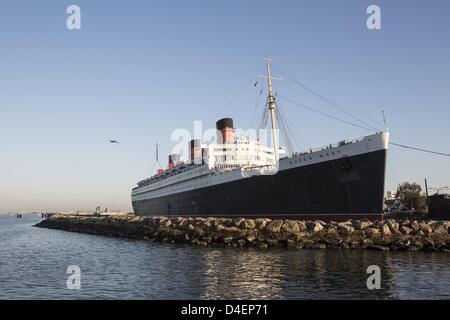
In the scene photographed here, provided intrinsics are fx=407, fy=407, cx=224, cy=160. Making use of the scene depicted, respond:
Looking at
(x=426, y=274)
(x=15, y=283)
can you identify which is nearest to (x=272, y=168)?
(x=426, y=274)

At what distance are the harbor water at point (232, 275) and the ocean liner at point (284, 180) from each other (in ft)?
32.6

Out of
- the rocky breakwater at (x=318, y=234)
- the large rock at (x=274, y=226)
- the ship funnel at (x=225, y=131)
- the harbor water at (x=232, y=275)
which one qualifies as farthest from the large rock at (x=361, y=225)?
the ship funnel at (x=225, y=131)

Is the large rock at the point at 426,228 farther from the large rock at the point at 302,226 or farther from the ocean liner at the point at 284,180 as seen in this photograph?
the large rock at the point at 302,226

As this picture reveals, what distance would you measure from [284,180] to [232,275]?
75.9ft

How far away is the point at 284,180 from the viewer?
4247 centimetres

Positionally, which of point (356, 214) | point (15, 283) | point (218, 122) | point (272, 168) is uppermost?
point (218, 122)

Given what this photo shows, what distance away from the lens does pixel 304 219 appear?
40.1m

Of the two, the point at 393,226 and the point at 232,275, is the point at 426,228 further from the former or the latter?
the point at 232,275

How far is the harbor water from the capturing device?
16.7 m

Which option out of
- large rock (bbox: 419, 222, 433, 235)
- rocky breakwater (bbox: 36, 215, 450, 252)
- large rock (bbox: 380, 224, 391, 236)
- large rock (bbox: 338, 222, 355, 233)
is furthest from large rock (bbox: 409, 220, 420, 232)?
large rock (bbox: 338, 222, 355, 233)

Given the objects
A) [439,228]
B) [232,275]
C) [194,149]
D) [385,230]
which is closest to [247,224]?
[385,230]

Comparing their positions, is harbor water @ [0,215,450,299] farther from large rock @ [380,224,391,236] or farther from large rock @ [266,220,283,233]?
large rock @ [266,220,283,233]

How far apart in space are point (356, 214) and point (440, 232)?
7511 mm
